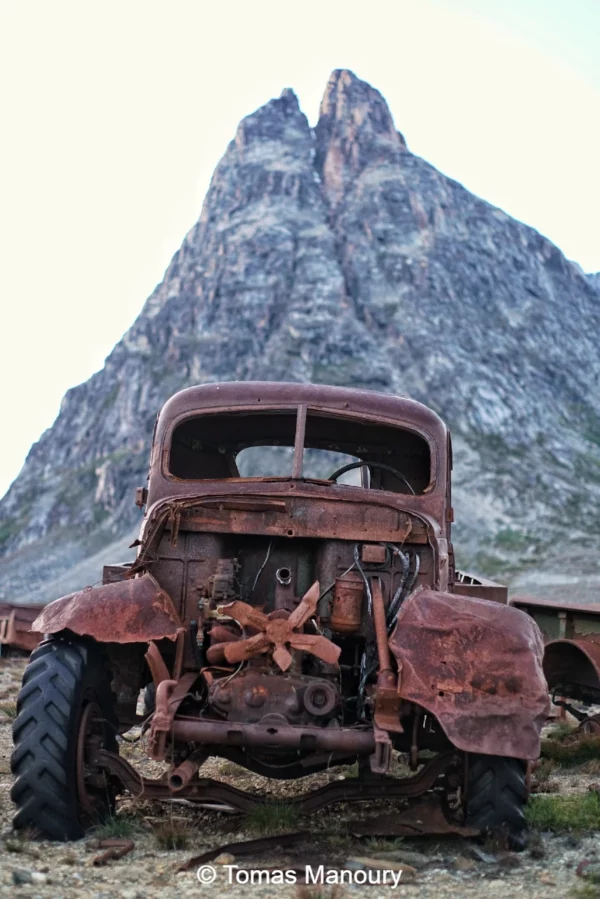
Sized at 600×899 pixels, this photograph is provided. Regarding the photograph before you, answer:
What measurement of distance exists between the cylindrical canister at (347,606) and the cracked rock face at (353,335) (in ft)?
167

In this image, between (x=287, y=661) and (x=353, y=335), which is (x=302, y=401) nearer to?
(x=287, y=661)

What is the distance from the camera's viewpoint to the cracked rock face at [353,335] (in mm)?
65875

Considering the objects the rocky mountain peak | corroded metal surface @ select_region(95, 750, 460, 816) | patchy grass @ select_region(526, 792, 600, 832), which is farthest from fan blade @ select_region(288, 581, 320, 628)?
the rocky mountain peak

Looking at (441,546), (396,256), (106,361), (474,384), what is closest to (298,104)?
(396,256)

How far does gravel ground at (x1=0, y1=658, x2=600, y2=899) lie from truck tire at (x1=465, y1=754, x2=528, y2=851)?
4.9 inches

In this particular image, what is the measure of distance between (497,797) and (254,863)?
134cm

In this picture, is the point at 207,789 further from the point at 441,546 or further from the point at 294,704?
the point at 441,546

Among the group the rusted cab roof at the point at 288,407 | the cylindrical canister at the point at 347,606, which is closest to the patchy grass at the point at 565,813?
the cylindrical canister at the point at 347,606

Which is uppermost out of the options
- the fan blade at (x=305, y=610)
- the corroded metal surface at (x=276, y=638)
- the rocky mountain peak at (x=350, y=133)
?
the rocky mountain peak at (x=350, y=133)

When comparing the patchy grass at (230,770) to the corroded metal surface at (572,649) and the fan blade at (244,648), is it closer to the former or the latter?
the fan blade at (244,648)

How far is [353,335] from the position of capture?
73.1 metres

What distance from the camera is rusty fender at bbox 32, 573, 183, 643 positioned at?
5.42m

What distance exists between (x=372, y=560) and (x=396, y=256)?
75376mm

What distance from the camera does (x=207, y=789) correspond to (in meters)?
5.30
